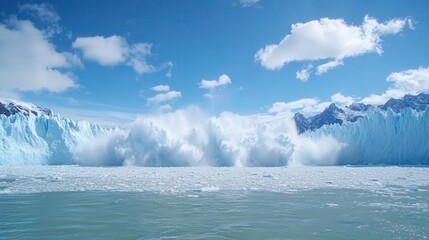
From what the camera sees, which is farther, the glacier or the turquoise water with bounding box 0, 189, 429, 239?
the glacier

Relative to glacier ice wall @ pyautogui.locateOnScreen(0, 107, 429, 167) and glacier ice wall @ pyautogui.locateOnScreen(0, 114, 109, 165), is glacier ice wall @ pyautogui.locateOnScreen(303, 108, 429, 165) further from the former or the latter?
glacier ice wall @ pyautogui.locateOnScreen(0, 114, 109, 165)

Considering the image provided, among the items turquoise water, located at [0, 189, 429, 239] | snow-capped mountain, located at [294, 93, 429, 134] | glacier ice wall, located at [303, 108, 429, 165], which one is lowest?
turquoise water, located at [0, 189, 429, 239]

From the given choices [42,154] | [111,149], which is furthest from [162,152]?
[42,154]

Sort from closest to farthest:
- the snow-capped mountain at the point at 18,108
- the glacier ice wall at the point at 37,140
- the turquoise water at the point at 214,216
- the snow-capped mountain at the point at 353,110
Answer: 1. the turquoise water at the point at 214,216
2. the glacier ice wall at the point at 37,140
3. the snow-capped mountain at the point at 18,108
4. the snow-capped mountain at the point at 353,110

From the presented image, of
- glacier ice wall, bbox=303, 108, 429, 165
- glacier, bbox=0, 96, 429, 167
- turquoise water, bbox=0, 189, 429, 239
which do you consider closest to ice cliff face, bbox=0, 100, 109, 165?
glacier, bbox=0, 96, 429, 167

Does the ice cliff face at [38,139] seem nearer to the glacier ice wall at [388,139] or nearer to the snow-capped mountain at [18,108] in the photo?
the snow-capped mountain at [18,108]

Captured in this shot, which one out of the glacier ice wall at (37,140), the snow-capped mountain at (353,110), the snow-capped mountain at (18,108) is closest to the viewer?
the glacier ice wall at (37,140)

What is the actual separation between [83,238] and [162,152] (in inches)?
1557

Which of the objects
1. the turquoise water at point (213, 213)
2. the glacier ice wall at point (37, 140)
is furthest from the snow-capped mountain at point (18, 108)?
the turquoise water at point (213, 213)

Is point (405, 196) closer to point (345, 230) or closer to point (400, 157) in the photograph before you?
point (345, 230)

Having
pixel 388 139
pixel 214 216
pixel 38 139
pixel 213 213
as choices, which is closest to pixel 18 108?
pixel 38 139

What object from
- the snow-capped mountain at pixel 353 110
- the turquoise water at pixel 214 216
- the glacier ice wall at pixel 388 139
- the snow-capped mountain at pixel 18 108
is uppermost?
the snow-capped mountain at pixel 353 110

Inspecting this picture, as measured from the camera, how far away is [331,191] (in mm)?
16203

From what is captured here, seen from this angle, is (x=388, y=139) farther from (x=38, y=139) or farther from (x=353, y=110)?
(x=353, y=110)
